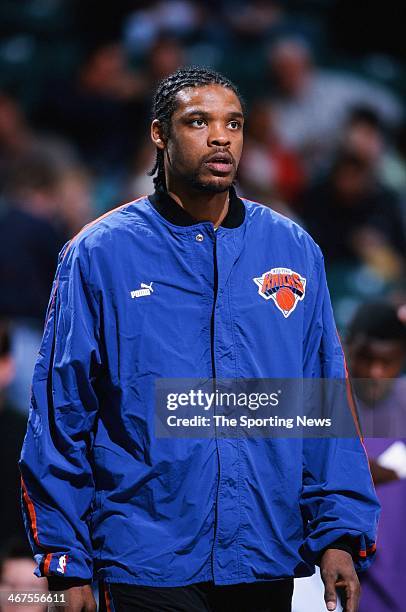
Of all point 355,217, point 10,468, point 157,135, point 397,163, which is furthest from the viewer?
point 397,163

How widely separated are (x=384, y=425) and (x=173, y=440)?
1.10 meters

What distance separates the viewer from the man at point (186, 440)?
2.54 meters

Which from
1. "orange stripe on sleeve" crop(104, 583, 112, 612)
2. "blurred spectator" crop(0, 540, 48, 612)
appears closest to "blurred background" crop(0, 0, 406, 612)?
"blurred spectator" crop(0, 540, 48, 612)

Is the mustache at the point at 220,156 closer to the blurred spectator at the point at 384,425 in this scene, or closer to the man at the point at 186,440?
the man at the point at 186,440

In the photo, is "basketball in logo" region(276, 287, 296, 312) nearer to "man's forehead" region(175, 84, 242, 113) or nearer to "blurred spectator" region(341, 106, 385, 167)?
"man's forehead" region(175, 84, 242, 113)

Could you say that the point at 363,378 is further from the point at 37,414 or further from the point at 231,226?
the point at 37,414

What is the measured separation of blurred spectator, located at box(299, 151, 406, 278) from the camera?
7.38 meters

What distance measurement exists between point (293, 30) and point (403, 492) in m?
5.78

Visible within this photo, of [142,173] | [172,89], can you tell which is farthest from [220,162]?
[142,173]

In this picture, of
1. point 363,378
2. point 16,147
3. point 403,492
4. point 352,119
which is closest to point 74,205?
point 16,147

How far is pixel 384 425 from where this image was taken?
3.48m

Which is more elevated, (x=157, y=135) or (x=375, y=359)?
(x=157, y=135)

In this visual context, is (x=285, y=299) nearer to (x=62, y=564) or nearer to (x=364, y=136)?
(x=62, y=564)

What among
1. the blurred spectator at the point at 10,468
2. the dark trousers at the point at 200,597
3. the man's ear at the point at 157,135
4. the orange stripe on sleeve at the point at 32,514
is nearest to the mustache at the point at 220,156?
the man's ear at the point at 157,135
